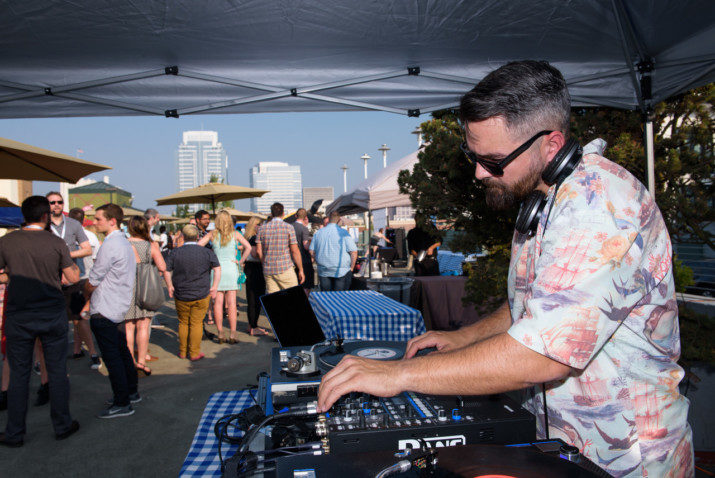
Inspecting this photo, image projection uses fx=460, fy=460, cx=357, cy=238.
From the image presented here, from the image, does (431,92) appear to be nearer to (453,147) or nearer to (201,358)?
(453,147)

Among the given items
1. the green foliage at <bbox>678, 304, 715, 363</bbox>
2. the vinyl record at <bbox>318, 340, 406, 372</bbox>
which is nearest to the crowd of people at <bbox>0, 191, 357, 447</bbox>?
the vinyl record at <bbox>318, 340, 406, 372</bbox>

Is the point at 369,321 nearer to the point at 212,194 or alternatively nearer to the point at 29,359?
the point at 29,359

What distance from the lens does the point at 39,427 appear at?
3953 millimetres

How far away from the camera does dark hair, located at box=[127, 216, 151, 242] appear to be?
202 inches

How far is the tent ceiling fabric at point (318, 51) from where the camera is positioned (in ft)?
7.72

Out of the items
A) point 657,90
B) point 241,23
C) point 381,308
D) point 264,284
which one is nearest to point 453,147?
point 657,90

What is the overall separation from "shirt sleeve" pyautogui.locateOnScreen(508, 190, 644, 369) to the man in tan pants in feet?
17.1

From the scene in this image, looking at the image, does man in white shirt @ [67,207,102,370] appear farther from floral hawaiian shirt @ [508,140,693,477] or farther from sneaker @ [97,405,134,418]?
floral hawaiian shirt @ [508,140,693,477]

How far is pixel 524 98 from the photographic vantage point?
1064mm

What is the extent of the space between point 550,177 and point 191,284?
17.3ft

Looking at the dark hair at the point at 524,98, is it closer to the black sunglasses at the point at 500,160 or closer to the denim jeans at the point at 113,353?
the black sunglasses at the point at 500,160

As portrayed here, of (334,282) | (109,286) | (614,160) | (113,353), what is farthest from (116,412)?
(614,160)

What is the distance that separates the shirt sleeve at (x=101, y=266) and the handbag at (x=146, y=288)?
0.86m

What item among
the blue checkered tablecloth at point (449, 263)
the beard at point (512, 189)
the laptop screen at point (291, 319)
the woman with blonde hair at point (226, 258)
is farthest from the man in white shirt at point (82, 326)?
the blue checkered tablecloth at point (449, 263)
